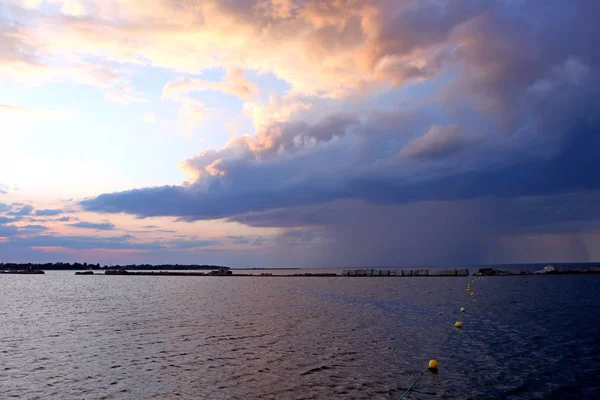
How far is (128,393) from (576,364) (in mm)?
23984

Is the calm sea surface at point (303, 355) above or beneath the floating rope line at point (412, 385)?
beneath

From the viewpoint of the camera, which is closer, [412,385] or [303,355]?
[412,385]

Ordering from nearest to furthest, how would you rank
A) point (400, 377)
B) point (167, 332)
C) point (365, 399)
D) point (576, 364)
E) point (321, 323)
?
point (365, 399), point (400, 377), point (576, 364), point (167, 332), point (321, 323)

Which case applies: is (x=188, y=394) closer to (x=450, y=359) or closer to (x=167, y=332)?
(x=450, y=359)

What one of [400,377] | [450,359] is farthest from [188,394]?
[450,359]

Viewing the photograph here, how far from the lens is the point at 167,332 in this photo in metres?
34.6

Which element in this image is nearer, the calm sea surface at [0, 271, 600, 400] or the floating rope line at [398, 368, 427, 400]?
the floating rope line at [398, 368, 427, 400]

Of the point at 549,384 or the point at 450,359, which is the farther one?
the point at 450,359

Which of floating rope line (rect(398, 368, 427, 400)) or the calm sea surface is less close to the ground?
floating rope line (rect(398, 368, 427, 400))

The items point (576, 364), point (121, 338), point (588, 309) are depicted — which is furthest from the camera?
point (588, 309)

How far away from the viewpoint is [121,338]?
32.1 meters

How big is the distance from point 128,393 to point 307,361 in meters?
9.99

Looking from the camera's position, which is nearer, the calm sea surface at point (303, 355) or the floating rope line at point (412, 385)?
the floating rope line at point (412, 385)

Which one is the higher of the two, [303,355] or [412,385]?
[412,385]
